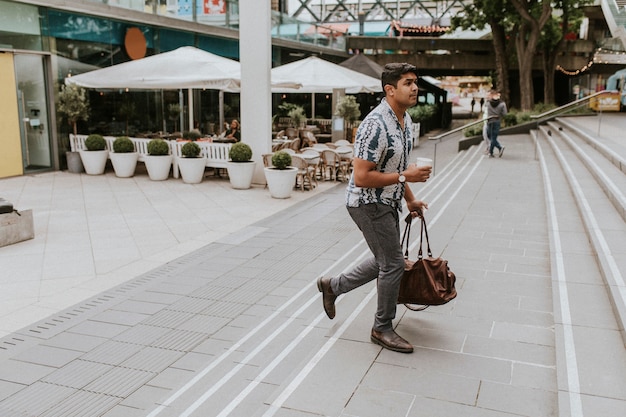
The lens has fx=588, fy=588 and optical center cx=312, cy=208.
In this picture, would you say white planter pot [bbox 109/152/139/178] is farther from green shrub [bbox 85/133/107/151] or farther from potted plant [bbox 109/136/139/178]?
green shrub [bbox 85/133/107/151]

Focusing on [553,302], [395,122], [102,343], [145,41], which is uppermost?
[145,41]

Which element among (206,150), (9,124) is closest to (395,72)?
(206,150)

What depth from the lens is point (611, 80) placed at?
2519 centimetres

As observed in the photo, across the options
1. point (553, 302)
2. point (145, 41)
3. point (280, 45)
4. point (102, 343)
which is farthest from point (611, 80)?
point (102, 343)

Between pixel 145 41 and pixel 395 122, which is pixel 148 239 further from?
pixel 145 41

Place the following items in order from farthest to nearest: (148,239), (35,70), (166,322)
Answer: (35,70) → (148,239) → (166,322)

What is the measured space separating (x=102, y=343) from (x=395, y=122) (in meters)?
2.78

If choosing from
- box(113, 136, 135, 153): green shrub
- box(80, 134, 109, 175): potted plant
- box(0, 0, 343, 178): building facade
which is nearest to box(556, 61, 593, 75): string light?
box(0, 0, 343, 178): building facade

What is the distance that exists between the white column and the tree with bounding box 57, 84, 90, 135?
14.8 feet

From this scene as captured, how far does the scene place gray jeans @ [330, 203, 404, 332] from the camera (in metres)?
3.59

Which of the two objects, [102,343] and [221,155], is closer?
[102,343]

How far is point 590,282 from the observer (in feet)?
15.8

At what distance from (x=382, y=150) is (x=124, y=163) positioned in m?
10.5

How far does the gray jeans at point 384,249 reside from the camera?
359 centimetres
